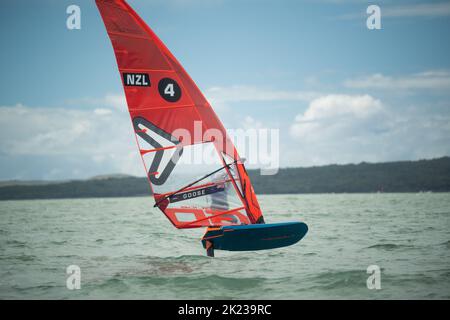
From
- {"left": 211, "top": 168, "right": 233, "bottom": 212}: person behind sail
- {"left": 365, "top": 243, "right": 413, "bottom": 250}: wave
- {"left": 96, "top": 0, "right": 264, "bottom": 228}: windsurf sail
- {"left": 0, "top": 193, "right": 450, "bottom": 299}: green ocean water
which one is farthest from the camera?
{"left": 365, "top": 243, "right": 413, "bottom": 250}: wave

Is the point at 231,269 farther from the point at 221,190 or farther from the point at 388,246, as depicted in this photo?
the point at 388,246

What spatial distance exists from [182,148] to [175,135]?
431mm

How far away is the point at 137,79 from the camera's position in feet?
43.8

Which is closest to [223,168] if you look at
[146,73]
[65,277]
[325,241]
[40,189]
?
[146,73]

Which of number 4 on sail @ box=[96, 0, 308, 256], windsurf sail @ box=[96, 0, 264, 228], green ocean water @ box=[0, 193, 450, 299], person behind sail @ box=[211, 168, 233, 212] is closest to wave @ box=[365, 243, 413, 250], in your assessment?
green ocean water @ box=[0, 193, 450, 299]

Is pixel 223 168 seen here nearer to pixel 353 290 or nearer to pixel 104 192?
pixel 353 290

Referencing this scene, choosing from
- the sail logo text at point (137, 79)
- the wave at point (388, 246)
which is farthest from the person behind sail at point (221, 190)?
the wave at point (388, 246)

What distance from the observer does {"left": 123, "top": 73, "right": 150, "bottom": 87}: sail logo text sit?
43.6 ft

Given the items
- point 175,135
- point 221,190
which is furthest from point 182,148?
point 221,190

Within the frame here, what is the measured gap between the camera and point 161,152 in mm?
13664

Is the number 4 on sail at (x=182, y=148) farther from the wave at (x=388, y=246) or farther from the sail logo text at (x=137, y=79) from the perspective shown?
the wave at (x=388, y=246)

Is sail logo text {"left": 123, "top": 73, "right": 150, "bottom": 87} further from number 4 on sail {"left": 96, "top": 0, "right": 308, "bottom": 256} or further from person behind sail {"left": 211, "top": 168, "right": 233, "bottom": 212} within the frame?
person behind sail {"left": 211, "top": 168, "right": 233, "bottom": 212}

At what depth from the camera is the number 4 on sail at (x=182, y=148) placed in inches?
522
